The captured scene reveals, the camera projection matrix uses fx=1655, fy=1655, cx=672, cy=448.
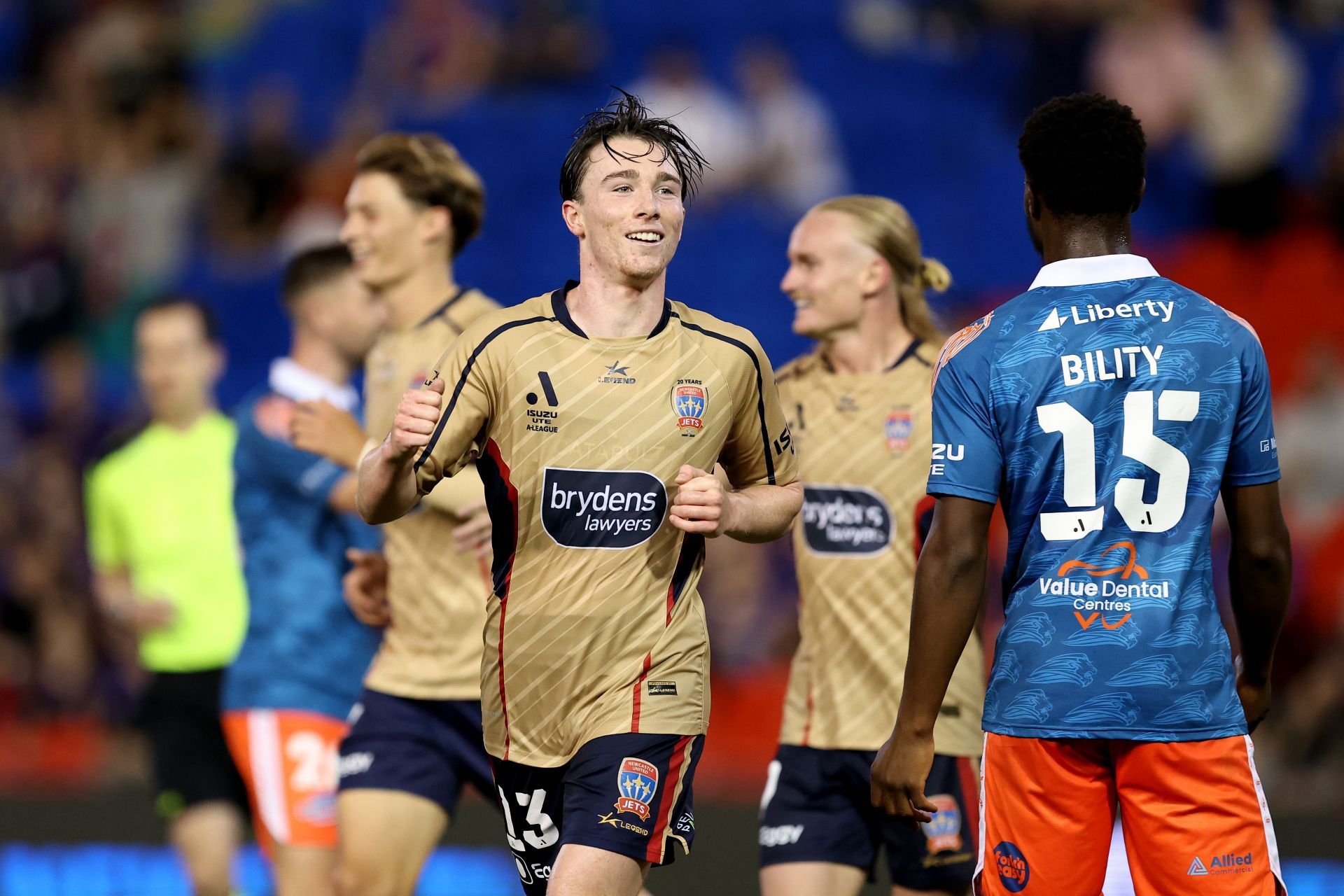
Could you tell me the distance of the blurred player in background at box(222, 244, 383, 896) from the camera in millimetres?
5668

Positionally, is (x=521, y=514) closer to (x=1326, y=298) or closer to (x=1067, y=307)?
(x=1067, y=307)

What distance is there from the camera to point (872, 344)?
212 inches

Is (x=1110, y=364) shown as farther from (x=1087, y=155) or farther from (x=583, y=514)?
(x=583, y=514)

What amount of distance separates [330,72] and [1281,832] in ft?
34.4

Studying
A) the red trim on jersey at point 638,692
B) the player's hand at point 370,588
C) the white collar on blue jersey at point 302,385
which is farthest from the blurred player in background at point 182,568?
the red trim on jersey at point 638,692

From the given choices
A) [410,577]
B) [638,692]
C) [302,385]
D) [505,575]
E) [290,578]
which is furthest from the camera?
[302,385]

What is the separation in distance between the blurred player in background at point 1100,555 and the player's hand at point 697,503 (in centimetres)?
48

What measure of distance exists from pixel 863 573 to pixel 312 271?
243 cm

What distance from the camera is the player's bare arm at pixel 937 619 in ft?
11.8

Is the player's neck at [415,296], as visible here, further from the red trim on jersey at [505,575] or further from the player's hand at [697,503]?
the player's hand at [697,503]

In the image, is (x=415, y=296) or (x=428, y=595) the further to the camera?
(x=415, y=296)

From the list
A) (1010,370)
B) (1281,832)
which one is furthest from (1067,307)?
(1281,832)

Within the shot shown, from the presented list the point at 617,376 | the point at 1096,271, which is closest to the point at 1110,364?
the point at 1096,271

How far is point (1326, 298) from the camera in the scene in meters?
10.6
